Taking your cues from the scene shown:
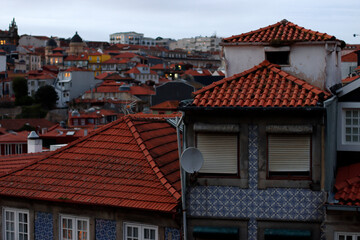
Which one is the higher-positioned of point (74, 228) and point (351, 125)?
point (351, 125)

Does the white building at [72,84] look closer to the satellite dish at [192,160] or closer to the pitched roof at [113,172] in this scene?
the pitched roof at [113,172]

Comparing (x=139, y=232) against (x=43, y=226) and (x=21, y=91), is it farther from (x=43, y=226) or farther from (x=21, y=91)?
(x=21, y=91)

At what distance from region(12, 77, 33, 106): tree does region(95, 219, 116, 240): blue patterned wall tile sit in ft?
285

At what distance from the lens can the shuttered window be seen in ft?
31.3

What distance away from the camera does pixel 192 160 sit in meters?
9.27

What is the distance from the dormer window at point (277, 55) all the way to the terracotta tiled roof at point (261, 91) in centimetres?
44

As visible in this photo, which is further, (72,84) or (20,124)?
(72,84)

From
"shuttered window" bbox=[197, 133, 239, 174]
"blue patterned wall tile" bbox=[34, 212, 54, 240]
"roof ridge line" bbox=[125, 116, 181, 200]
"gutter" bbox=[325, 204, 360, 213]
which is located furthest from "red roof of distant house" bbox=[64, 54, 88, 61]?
"gutter" bbox=[325, 204, 360, 213]

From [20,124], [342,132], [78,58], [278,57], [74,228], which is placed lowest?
[20,124]

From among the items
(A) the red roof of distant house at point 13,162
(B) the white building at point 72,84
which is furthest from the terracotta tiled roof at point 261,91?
(B) the white building at point 72,84

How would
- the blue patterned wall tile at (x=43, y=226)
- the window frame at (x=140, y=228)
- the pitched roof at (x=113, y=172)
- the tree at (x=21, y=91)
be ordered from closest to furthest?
the window frame at (x=140, y=228) → the pitched roof at (x=113, y=172) → the blue patterned wall tile at (x=43, y=226) → the tree at (x=21, y=91)

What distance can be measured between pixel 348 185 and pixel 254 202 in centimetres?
153

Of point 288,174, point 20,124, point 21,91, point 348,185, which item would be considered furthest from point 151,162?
point 21,91

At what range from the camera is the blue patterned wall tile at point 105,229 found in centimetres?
1074
